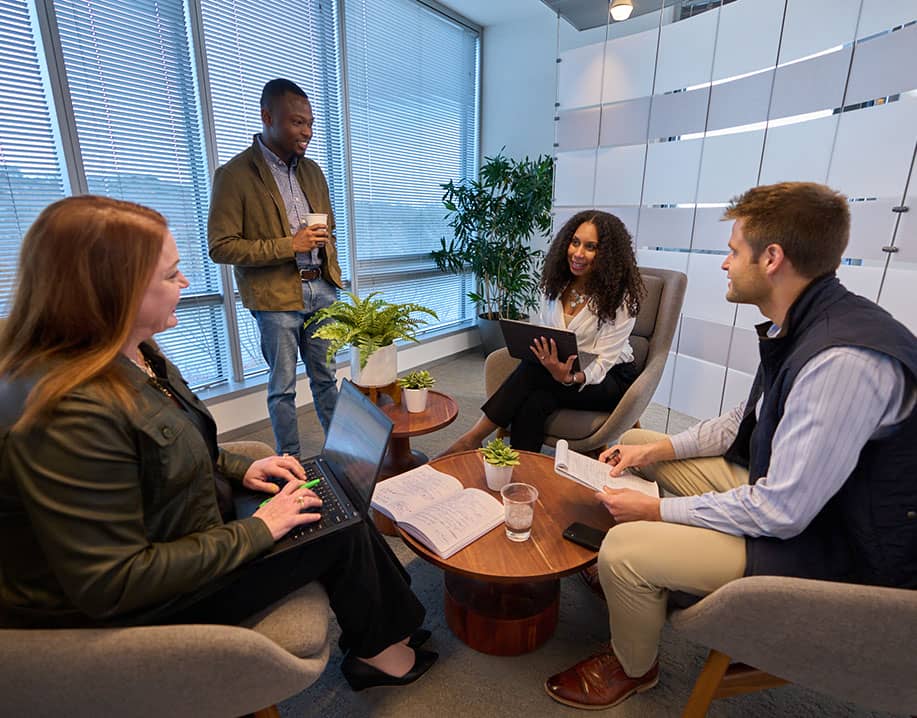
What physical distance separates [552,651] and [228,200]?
2172mm

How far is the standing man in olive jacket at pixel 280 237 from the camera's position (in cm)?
216

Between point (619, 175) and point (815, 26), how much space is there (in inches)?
48.6

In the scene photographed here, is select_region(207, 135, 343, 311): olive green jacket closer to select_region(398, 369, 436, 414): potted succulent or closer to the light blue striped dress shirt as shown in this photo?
select_region(398, 369, 436, 414): potted succulent

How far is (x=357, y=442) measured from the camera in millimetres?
1284

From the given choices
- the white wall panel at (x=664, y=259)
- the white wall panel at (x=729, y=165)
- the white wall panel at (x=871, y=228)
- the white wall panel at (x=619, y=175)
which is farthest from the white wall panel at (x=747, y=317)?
the white wall panel at (x=619, y=175)

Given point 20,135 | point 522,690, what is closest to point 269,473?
point 522,690

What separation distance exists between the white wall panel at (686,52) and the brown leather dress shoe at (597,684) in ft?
10.0

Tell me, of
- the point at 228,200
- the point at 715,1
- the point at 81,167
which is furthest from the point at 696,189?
the point at 81,167

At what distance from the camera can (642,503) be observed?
3.99ft

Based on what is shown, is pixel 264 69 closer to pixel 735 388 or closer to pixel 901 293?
pixel 735 388

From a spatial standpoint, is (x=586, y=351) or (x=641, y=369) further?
(x=641, y=369)

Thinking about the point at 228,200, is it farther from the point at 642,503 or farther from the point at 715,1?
the point at 715,1

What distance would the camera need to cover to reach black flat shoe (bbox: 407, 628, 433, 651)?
1.43 metres

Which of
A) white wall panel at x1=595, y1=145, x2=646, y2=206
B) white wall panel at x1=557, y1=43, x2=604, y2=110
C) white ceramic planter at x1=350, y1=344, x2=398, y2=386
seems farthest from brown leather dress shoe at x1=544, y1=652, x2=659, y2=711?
white wall panel at x1=557, y1=43, x2=604, y2=110
